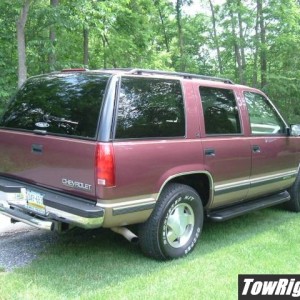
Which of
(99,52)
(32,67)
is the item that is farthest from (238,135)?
(99,52)

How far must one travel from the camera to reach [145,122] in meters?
4.10

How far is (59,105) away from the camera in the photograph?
13.8 feet

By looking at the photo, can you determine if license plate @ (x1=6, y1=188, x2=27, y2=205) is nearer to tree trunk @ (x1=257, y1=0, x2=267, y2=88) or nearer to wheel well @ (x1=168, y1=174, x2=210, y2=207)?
wheel well @ (x1=168, y1=174, x2=210, y2=207)

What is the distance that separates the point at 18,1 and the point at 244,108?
673 cm

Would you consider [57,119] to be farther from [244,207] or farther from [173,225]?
[244,207]

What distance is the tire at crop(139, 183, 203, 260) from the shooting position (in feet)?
13.8

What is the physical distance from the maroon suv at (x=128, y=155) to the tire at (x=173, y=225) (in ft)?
0.03

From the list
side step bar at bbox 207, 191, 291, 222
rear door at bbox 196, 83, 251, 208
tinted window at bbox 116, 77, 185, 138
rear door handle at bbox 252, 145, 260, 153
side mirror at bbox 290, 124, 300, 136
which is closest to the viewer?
tinted window at bbox 116, 77, 185, 138

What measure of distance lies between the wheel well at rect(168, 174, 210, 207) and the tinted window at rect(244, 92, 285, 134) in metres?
1.16

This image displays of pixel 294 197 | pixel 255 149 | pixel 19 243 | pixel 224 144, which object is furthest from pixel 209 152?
pixel 294 197

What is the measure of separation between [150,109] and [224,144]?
3.92 feet

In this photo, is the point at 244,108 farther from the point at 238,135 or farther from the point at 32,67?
the point at 32,67

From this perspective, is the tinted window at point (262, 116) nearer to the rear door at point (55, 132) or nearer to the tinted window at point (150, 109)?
the tinted window at point (150, 109)

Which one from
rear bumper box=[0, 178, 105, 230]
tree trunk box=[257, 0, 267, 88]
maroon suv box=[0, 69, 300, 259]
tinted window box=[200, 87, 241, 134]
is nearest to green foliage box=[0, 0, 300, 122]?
tree trunk box=[257, 0, 267, 88]
